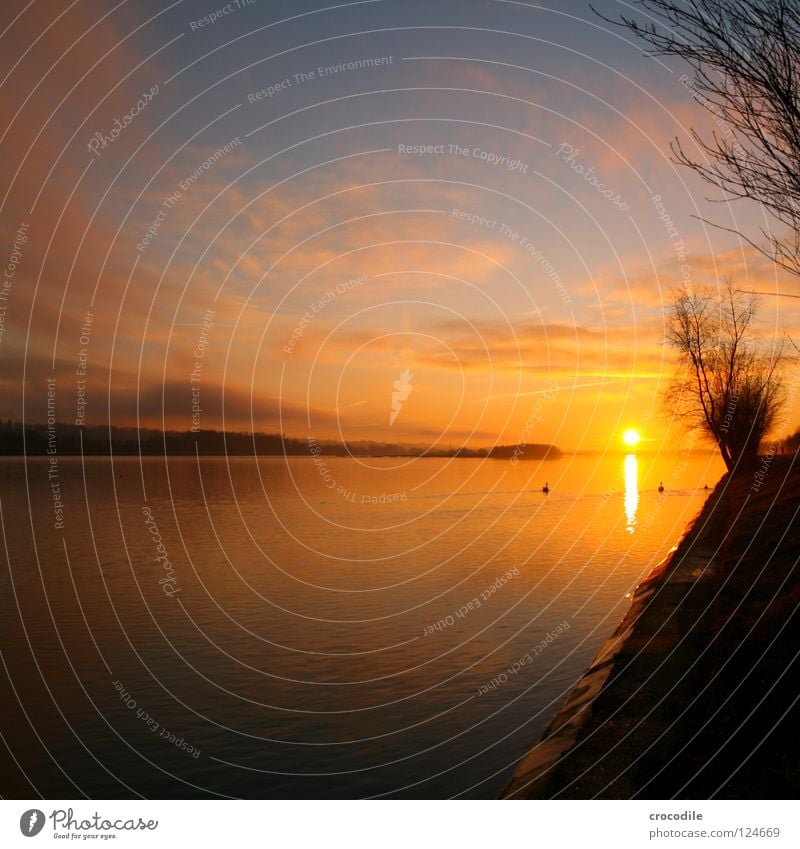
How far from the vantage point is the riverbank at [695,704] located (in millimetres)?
8672

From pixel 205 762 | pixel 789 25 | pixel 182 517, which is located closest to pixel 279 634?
pixel 205 762

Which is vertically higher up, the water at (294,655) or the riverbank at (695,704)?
the riverbank at (695,704)

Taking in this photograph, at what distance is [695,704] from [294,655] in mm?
16407

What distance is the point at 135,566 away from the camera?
1684 inches

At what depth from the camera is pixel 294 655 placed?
2484 centimetres

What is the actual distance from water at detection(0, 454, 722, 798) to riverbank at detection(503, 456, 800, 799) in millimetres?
3405

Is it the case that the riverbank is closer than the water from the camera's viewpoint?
Yes

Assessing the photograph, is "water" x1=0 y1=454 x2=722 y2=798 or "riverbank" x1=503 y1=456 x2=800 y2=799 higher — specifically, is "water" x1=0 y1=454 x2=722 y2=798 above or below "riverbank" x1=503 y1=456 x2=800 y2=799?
below

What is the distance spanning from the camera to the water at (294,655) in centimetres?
1589

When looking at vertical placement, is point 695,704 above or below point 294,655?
above

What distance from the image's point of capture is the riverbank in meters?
8.67

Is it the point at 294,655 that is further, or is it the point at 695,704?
the point at 294,655

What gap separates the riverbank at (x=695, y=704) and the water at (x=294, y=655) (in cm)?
340

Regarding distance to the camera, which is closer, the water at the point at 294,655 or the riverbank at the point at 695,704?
the riverbank at the point at 695,704
